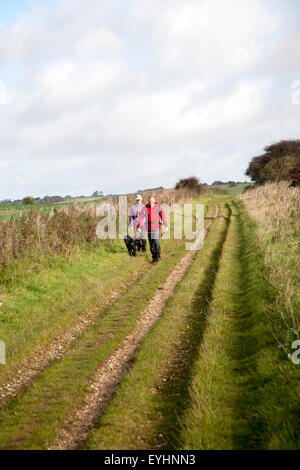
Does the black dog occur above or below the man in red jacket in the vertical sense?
below

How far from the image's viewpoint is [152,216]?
13.2 m

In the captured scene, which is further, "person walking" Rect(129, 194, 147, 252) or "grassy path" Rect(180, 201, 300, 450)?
"person walking" Rect(129, 194, 147, 252)

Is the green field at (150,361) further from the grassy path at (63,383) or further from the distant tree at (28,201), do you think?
the distant tree at (28,201)

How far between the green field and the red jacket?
102 inches

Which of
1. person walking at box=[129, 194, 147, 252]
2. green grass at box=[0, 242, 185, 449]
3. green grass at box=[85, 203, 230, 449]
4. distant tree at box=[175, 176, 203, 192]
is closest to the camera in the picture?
green grass at box=[85, 203, 230, 449]

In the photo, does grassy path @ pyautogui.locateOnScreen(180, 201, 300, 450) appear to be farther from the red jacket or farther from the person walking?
the person walking

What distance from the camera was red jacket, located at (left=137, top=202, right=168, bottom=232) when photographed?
13.2 m

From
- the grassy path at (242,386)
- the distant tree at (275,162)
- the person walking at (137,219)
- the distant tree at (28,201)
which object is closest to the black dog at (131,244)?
the person walking at (137,219)

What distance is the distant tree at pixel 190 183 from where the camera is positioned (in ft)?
178

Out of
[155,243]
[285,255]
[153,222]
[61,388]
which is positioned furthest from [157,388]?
[153,222]

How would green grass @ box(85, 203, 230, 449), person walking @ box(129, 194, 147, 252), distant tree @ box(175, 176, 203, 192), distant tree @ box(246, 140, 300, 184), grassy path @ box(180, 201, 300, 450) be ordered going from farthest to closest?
distant tree @ box(175, 176, 203, 192), distant tree @ box(246, 140, 300, 184), person walking @ box(129, 194, 147, 252), green grass @ box(85, 203, 230, 449), grassy path @ box(180, 201, 300, 450)

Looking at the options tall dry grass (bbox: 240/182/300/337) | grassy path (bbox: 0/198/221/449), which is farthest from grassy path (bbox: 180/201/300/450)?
grassy path (bbox: 0/198/221/449)

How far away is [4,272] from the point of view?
10.0 metres
